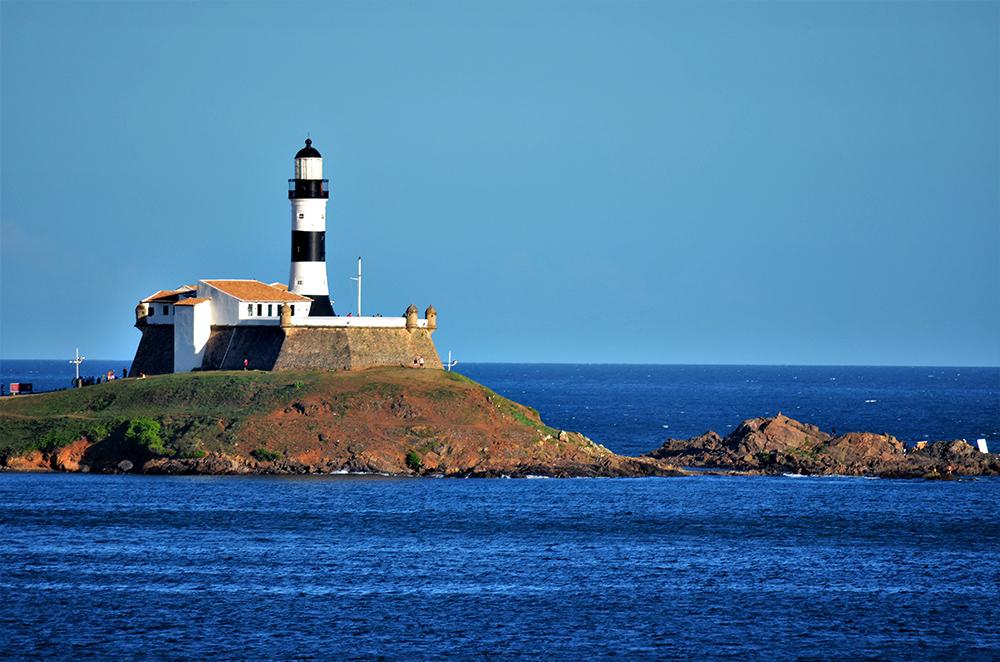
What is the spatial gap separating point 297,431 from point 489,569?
28313 millimetres

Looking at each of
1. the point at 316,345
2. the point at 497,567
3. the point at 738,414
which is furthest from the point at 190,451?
the point at 738,414

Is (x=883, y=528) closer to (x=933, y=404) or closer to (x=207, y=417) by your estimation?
(x=207, y=417)

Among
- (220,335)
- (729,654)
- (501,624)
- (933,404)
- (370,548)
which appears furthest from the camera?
(933,404)

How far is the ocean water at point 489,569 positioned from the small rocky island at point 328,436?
2715 millimetres

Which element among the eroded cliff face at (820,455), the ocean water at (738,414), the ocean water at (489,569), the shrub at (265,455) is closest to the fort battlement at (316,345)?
the shrub at (265,455)

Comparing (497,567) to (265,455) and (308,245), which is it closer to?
(265,455)

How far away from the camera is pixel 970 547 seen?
2366 inches

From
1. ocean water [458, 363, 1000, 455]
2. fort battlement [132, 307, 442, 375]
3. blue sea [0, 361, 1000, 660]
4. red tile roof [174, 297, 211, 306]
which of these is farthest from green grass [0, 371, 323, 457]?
ocean water [458, 363, 1000, 455]

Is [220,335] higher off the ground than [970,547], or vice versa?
[220,335]

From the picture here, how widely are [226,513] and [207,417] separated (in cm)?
1592

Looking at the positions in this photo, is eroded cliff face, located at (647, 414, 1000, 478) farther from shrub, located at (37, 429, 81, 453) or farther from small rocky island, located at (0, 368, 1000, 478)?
shrub, located at (37, 429, 81, 453)

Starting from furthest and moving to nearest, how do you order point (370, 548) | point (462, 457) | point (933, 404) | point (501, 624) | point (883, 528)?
point (933, 404) → point (462, 457) → point (883, 528) → point (370, 548) → point (501, 624)

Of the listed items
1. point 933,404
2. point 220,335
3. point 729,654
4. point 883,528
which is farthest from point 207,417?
point 933,404

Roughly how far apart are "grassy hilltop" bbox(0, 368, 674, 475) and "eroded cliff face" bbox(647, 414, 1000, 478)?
19.0 ft
